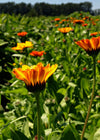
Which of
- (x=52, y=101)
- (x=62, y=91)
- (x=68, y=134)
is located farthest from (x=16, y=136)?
(x=62, y=91)

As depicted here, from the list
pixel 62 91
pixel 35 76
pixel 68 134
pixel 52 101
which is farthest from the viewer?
pixel 62 91

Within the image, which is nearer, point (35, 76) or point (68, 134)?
point (35, 76)

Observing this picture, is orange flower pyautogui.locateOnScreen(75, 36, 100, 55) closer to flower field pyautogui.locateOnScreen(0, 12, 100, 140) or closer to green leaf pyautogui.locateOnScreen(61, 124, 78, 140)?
flower field pyautogui.locateOnScreen(0, 12, 100, 140)

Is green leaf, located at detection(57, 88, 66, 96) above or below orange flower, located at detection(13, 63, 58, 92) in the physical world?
below

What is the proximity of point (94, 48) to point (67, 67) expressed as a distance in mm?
1175

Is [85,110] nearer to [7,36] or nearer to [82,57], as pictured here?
[82,57]

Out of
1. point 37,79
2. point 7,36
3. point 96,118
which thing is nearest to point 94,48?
point 37,79

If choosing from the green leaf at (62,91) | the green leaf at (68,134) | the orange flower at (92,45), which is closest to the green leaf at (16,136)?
the green leaf at (68,134)

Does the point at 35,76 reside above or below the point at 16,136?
above

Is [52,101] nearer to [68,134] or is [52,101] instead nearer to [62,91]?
[62,91]

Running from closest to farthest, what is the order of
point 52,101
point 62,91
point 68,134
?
point 68,134
point 52,101
point 62,91

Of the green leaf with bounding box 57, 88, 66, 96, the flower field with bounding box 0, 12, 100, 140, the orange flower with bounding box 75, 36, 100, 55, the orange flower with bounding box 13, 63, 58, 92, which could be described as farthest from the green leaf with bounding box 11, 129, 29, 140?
the green leaf with bounding box 57, 88, 66, 96

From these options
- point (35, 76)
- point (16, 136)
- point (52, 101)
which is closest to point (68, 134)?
point (16, 136)

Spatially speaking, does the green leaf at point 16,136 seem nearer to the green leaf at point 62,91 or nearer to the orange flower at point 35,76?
the orange flower at point 35,76
